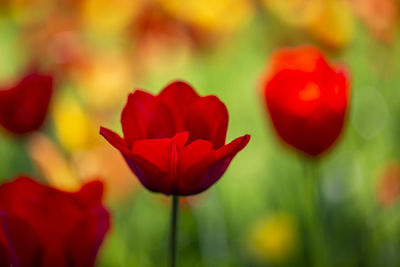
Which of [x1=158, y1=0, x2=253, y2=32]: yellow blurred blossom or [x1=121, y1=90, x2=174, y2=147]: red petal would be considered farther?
[x1=158, y1=0, x2=253, y2=32]: yellow blurred blossom

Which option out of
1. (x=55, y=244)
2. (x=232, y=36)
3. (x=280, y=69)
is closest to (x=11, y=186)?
(x=55, y=244)

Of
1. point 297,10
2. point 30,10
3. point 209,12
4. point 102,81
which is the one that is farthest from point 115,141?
point 30,10

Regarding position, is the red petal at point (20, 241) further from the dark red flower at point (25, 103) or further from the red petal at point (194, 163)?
the dark red flower at point (25, 103)

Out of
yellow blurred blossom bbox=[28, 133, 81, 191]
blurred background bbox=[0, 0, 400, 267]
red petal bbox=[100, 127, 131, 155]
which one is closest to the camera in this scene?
red petal bbox=[100, 127, 131, 155]

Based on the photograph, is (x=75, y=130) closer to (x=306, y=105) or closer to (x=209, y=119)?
(x=306, y=105)

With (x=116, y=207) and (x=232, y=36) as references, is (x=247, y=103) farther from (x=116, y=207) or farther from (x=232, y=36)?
(x=116, y=207)

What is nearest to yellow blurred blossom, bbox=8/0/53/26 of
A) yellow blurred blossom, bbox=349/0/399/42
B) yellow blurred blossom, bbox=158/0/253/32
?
yellow blurred blossom, bbox=158/0/253/32

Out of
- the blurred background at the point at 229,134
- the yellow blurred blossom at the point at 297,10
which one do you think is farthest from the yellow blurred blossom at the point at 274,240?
the yellow blurred blossom at the point at 297,10

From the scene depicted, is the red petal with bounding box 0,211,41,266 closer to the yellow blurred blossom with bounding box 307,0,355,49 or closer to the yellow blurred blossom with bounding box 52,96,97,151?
the yellow blurred blossom with bounding box 52,96,97,151
